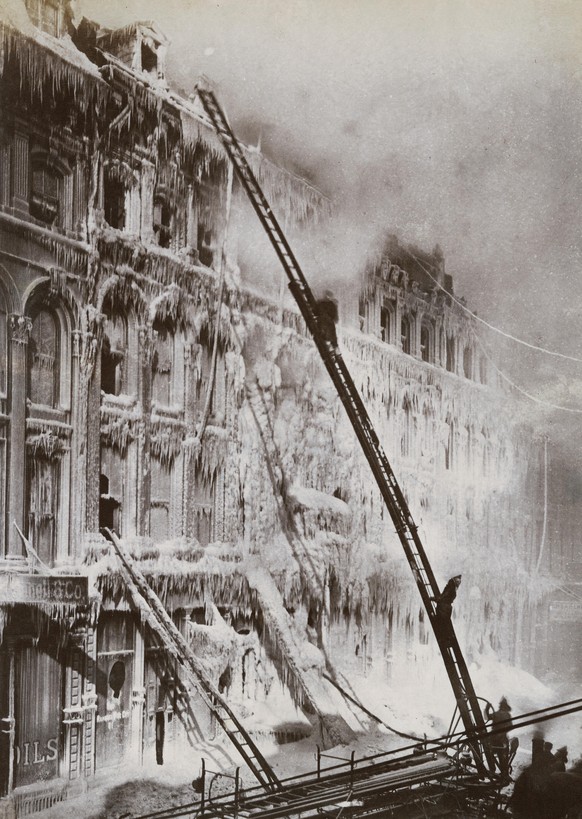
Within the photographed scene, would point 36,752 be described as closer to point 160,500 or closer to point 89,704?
point 89,704

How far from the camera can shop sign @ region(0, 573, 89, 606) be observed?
1088 cm

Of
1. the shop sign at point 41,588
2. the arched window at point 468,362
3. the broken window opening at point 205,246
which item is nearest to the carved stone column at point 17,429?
the shop sign at point 41,588

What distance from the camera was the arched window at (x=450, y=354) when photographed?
17.0 m

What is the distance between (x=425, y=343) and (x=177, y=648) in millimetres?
7109

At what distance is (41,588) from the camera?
11.1 metres

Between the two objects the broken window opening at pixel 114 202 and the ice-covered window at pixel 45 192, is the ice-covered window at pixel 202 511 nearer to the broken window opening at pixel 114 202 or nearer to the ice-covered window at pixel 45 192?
the broken window opening at pixel 114 202

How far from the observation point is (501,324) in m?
16.4

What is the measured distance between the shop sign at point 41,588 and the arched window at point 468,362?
26.8ft

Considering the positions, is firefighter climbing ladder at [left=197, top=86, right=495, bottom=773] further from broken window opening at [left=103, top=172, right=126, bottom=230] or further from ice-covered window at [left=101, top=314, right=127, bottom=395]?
ice-covered window at [left=101, top=314, right=127, bottom=395]

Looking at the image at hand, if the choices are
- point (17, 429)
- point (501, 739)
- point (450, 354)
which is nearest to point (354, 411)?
point (450, 354)

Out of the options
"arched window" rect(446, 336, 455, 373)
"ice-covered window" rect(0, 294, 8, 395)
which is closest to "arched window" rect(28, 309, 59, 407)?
"ice-covered window" rect(0, 294, 8, 395)

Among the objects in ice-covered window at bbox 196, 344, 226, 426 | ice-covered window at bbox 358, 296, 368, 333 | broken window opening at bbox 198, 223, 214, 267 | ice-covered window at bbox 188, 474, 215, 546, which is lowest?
ice-covered window at bbox 188, 474, 215, 546

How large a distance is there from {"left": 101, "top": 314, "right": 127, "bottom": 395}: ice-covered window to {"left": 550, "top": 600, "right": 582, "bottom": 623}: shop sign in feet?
30.3

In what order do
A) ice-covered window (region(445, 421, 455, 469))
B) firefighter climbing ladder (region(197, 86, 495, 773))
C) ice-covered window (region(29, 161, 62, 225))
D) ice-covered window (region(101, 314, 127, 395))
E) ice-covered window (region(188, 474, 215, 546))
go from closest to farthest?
1. ice-covered window (region(29, 161, 62, 225))
2. ice-covered window (region(101, 314, 127, 395))
3. firefighter climbing ladder (region(197, 86, 495, 773))
4. ice-covered window (region(188, 474, 215, 546))
5. ice-covered window (region(445, 421, 455, 469))
